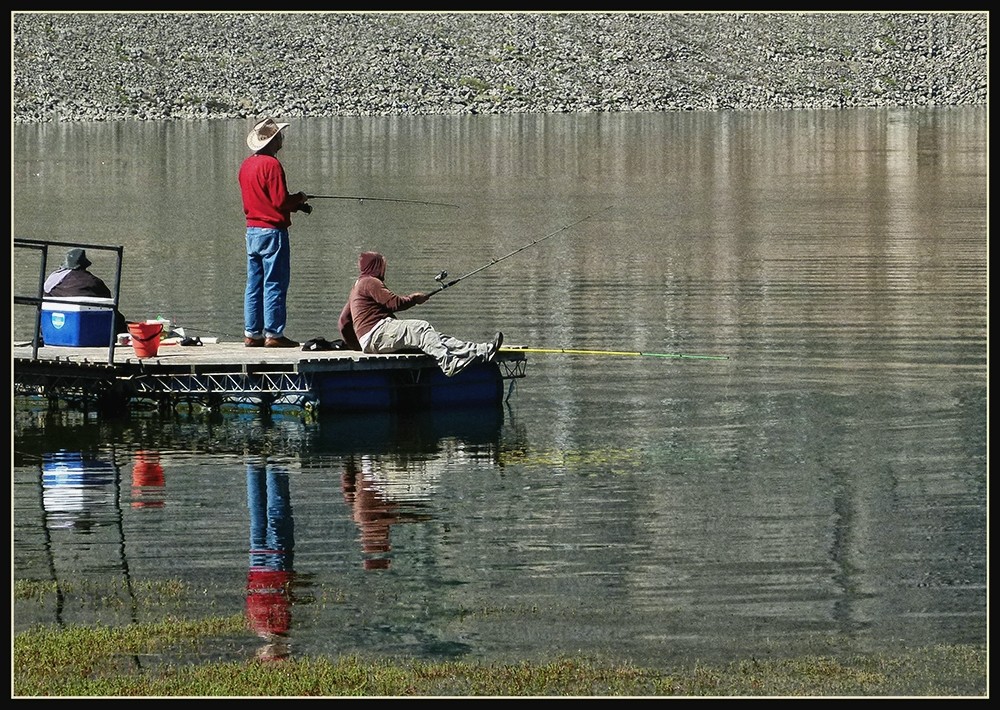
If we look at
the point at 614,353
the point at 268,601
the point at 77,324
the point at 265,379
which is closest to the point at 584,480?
the point at 614,353

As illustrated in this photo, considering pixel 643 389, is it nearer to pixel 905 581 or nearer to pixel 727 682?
pixel 905 581

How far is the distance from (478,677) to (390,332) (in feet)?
28.0

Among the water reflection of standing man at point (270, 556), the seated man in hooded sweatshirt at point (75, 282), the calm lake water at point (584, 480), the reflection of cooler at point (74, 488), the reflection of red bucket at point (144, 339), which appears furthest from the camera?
the seated man in hooded sweatshirt at point (75, 282)

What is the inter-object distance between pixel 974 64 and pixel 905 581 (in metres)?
142

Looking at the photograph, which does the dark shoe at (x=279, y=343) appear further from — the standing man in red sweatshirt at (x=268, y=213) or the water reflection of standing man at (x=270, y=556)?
the water reflection of standing man at (x=270, y=556)

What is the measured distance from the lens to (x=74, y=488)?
17875 mm

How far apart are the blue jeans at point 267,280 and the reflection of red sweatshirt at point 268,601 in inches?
275

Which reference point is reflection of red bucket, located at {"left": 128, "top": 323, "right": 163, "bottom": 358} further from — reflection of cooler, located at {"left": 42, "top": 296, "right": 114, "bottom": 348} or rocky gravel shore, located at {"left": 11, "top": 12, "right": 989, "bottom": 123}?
rocky gravel shore, located at {"left": 11, "top": 12, "right": 989, "bottom": 123}

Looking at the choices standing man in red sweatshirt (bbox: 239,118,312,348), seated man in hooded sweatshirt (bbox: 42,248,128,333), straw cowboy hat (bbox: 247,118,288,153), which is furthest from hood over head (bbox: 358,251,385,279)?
seated man in hooded sweatshirt (bbox: 42,248,128,333)

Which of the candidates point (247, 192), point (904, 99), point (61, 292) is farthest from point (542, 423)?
point (904, 99)

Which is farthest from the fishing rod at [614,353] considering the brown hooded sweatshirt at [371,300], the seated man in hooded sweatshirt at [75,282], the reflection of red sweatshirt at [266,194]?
the seated man in hooded sweatshirt at [75,282]

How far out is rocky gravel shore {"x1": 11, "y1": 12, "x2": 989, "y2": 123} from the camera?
139875 mm

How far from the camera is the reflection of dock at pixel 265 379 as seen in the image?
2056 centimetres

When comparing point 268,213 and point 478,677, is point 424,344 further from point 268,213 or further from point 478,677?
point 478,677
